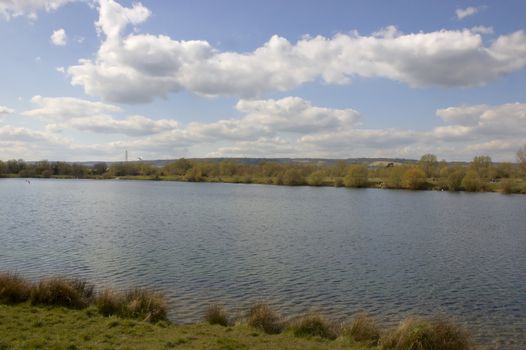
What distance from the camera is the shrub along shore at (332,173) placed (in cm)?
11931

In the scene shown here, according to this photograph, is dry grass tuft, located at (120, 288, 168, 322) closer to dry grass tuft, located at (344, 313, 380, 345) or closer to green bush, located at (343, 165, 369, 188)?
dry grass tuft, located at (344, 313, 380, 345)

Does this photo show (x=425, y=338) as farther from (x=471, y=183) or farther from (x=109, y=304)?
(x=471, y=183)

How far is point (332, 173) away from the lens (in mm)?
157250

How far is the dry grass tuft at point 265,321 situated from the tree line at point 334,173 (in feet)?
359

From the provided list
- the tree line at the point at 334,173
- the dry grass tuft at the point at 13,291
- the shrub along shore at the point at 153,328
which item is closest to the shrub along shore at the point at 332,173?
the tree line at the point at 334,173

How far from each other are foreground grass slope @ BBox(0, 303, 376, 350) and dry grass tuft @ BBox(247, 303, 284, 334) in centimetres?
38

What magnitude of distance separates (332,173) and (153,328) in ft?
487

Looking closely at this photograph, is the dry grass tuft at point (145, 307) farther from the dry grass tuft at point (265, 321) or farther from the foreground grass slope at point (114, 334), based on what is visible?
the dry grass tuft at point (265, 321)

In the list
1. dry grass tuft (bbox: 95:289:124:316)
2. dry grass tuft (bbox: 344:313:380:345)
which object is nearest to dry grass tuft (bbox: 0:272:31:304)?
dry grass tuft (bbox: 95:289:124:316)

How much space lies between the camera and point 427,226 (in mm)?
44562

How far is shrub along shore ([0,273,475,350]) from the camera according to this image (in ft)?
33.3

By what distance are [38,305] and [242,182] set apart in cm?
13957

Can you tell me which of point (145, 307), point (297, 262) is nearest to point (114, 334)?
point (145, 307)

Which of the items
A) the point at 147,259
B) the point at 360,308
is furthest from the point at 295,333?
the point at 147,259
